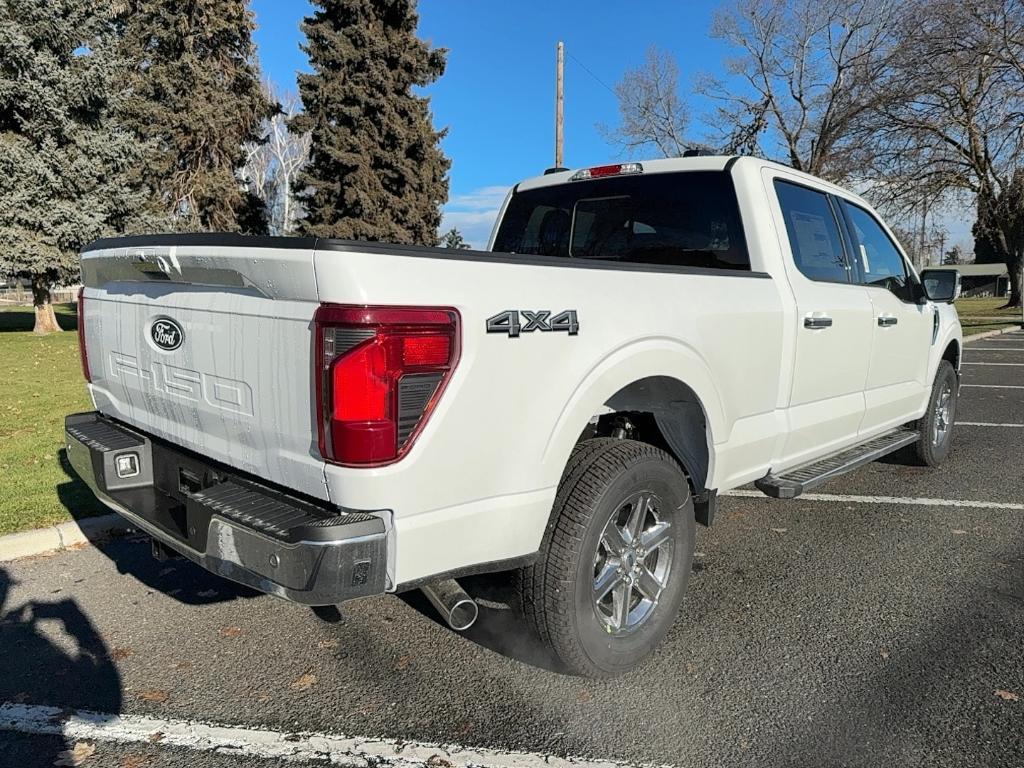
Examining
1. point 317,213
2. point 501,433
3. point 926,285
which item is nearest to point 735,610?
point 501,433

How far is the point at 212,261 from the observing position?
92.7 inches

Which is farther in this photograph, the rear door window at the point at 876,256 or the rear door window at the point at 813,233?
the rear door window at the point at 876,256

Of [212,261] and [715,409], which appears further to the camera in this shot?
[715,409]

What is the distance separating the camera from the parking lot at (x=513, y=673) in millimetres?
2479

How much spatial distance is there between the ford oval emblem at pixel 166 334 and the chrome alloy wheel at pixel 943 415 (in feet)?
18.1

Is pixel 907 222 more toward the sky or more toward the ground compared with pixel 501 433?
more toward the sky

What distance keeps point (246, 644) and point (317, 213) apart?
24.0 m

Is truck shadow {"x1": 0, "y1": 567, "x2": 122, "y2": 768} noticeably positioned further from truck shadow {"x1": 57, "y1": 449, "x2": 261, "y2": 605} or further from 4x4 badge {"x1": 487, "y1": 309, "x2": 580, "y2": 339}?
4x4 badge {"x1": 487, "y1": 309, "x2": 580, "y2": 339}

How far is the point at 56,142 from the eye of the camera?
61.8 feet

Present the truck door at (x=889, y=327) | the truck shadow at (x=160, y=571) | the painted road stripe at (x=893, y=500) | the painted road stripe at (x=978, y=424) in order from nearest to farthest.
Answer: the truck shadow at (x=160, y=571)
the truck door at (x=889, y=327)
the painted road stripe at (x=893, y=500)
the painted road stripe at (x=978, y=424)

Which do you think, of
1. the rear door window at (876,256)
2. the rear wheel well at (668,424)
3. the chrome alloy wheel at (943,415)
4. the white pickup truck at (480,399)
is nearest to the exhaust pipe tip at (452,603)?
the white pickup truck at (480,399)

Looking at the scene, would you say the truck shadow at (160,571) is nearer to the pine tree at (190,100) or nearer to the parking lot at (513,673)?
the parking lot at (513,673)

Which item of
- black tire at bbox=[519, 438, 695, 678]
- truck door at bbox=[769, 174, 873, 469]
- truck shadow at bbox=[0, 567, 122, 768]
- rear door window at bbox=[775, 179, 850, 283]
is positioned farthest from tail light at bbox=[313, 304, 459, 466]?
rear door window at bbox=[775, 179, 850, 283]

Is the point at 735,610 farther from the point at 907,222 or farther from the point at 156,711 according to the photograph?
the point at 907,222
